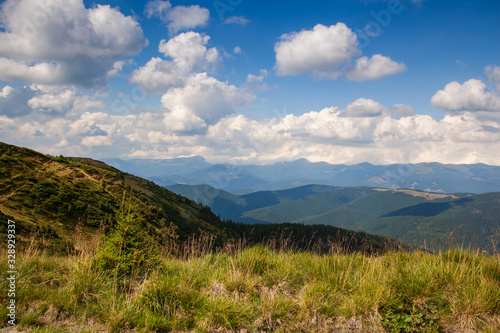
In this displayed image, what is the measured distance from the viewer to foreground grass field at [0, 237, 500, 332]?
187 inches

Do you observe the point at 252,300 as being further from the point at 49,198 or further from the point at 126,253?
the point at 49,198

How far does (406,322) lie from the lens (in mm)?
4781

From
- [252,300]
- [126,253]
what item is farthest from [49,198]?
[252,300]

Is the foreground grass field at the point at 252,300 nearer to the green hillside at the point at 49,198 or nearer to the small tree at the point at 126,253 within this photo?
the small tree at the point at 126,253

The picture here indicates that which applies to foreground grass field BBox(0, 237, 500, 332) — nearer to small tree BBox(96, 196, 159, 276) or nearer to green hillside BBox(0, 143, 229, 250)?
small tree BBox(96, 196, 159, 276)

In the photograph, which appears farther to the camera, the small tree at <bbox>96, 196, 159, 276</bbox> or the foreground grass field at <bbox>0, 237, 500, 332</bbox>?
the small tree at <bbox>96, 196, 159, 276</bbox>

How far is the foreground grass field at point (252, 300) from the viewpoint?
15.6 feet

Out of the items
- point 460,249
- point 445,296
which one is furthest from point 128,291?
point 460,249

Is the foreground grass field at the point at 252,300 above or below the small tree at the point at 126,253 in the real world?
below

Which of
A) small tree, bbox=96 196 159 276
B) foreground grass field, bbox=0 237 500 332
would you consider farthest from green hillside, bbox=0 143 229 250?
foreground grass field, bbox=0 237 500 332

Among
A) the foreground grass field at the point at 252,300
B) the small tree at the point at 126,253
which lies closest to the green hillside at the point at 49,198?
the small tree at the point at 126,253

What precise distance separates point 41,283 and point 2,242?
10.1 m

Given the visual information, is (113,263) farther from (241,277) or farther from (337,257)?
(337,257)

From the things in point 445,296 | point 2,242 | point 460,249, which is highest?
point 460,249
